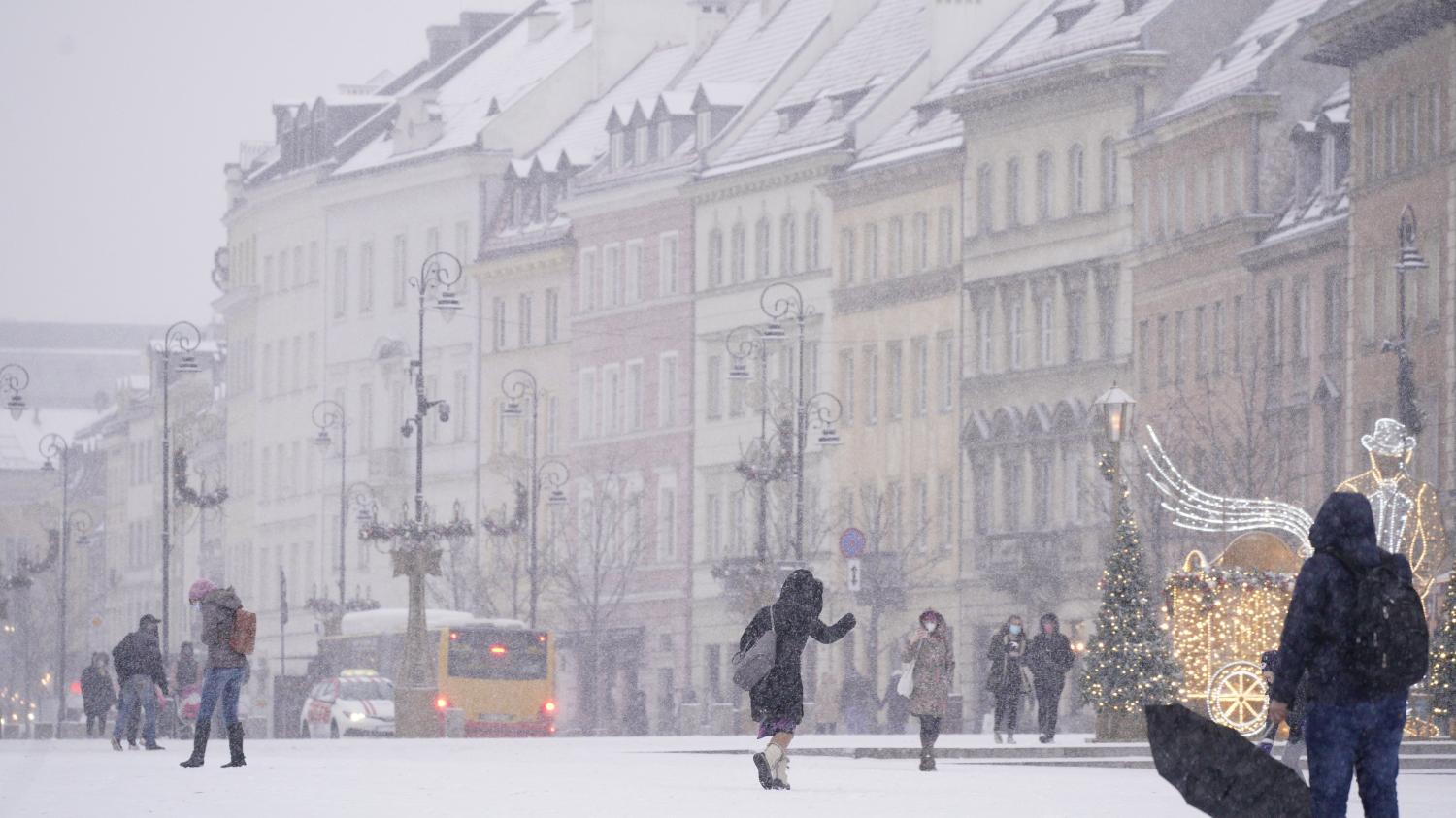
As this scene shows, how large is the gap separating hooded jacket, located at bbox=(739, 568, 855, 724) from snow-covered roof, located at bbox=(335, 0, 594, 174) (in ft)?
252

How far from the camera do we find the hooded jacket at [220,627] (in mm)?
30297

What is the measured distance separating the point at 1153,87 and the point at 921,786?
A: 1836 inches

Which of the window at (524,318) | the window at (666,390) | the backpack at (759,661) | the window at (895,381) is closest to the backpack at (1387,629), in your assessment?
the backpack at (759,661)

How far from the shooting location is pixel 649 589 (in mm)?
91938

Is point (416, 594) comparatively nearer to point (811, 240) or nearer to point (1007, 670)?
point (1007, 670)

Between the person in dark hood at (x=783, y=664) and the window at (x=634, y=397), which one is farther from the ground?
the window at (x=634, y=397)

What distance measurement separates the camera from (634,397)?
94.8 m

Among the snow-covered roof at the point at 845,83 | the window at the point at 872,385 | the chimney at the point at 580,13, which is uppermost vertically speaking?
the chimney at the point at 580,13

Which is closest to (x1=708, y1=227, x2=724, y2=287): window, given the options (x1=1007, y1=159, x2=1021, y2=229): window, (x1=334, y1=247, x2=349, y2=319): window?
(x1=1007, y1=159, x2=1021, y2=229): window

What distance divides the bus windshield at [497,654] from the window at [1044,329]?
16.1m

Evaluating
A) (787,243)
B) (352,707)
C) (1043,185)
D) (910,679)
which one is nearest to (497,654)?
(352,707)

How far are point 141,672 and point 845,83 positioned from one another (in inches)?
1892

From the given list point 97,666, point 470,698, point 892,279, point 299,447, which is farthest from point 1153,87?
point 299,447

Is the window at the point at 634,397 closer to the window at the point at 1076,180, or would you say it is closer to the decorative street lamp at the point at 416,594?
the window at the point at 1076,180
